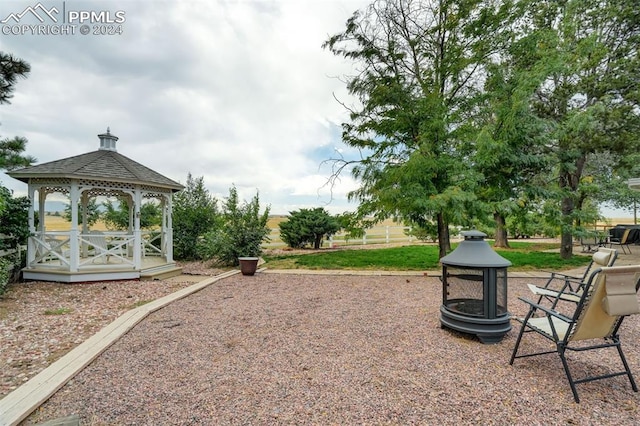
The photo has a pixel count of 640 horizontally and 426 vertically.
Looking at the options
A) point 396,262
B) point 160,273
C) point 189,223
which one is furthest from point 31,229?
point 396,262

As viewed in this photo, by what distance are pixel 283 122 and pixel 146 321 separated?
760 cm

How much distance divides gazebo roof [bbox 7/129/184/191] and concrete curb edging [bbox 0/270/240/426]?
4.01 m

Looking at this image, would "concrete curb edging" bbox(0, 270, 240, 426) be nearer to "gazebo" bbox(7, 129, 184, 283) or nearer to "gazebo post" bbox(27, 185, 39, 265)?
"gazebo" bbox(7, 129, 184, 283)

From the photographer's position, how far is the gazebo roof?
6681 millimetres

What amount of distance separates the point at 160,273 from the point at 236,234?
2294mm

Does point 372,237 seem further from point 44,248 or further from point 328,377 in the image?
point 328,377

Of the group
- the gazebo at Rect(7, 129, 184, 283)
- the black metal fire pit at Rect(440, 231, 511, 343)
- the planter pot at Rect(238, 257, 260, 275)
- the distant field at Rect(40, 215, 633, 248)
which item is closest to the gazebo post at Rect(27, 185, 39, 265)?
the gazebo at Rect(7, 129, 184, 283)

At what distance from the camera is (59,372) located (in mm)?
2686

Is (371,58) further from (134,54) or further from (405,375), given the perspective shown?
(405,375)

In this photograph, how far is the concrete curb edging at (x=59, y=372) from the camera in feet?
7.03

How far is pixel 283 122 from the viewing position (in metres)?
10.2

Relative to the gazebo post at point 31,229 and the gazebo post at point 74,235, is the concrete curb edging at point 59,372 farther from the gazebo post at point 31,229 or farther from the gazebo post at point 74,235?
the gazebo post at point 31,229

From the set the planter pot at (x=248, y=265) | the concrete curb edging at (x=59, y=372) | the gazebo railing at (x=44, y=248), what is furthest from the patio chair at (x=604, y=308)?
the gazebo railing at (x=44, y=248)

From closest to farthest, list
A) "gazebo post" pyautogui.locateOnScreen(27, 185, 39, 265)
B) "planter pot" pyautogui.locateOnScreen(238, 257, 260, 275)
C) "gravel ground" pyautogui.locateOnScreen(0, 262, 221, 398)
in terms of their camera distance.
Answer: "gravel ground" pyautogui.locateOnScreen(0, 262, 221, 398), "gazebo post" pyautogui.locateOnScreen(27, 185, 39, 265), "planter pot" pyautogui.locateOnScreen(238, 257, 260, 275)
